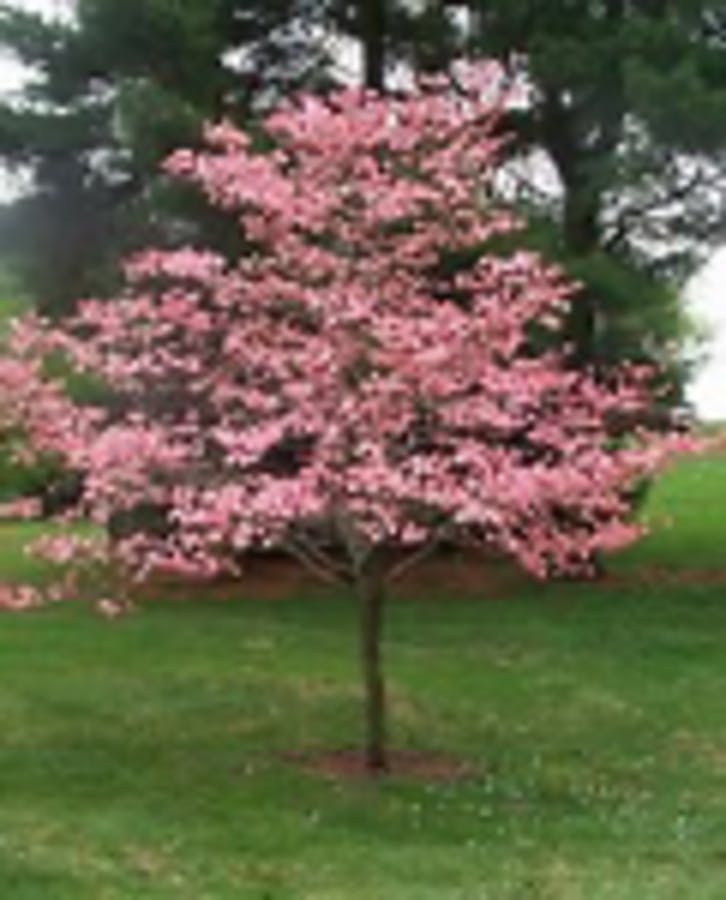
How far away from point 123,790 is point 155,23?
13019 mm

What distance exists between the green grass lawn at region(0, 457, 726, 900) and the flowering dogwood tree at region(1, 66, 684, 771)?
4.83 ft

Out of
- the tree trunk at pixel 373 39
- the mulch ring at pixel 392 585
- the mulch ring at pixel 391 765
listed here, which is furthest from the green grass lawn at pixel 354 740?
the tree trunk at pixel 373 39

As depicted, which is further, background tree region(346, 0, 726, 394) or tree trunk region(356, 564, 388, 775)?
background tree region(346, 0, 726, 394)

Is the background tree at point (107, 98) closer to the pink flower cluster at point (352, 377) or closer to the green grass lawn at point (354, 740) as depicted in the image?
the green grass lawn at point (354, 740)

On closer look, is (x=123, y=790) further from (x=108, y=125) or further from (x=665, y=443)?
(x=108, y=125)

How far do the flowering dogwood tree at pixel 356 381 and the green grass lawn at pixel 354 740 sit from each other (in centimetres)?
147

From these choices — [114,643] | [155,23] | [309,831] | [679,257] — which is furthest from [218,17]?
[309,831]

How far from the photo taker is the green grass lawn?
9711 mm

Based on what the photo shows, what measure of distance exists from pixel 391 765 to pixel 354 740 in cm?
104

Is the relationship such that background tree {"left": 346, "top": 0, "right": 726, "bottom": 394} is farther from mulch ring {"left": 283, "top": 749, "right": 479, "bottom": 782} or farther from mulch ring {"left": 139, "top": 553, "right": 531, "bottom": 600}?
mulch ring {"left": 283, "top": 749, "right": 479, "bottom": 782}

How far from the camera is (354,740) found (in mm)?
13922

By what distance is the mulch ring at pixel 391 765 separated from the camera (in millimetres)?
12539

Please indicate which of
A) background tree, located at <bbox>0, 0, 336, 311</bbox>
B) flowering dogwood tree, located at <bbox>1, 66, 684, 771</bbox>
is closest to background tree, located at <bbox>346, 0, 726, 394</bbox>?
background tree, located at <bbox>0, 0, 336, 311</bbox>

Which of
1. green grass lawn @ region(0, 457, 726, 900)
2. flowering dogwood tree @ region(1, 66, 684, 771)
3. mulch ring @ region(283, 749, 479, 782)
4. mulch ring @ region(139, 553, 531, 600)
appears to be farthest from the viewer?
mulch ring @ region(139, 553, 531, 600)
